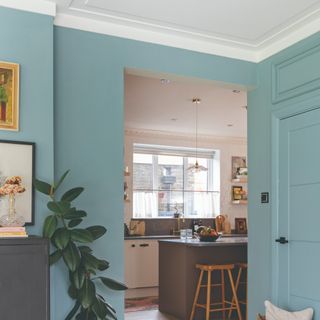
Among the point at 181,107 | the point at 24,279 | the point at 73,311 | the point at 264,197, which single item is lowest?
the point at 73,311

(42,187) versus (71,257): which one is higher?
(42,187)

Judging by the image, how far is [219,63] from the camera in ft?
13.0

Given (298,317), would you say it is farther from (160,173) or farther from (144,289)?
(160,173)

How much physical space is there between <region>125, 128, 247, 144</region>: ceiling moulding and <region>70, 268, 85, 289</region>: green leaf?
16.2 ft

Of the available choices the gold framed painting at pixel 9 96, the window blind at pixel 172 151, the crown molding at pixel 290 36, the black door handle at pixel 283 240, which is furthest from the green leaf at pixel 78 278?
the window blind at pixel 172 151

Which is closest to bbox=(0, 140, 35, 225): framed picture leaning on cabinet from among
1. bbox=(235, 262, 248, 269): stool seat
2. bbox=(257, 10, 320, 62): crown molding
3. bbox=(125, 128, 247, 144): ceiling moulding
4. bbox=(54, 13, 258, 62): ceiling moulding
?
bbox=(54, 13, 258, 62): ceiling moulding

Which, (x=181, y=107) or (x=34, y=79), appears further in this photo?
(x=181, y=107)

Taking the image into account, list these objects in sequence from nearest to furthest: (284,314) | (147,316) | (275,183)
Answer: (284,314) < (275,183) < (147,316)

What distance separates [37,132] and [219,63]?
5.80 ft

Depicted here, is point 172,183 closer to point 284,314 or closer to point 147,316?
point 147,316

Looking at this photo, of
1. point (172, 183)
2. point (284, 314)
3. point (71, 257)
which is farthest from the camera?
point (172, 183)

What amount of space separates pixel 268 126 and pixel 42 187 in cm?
209

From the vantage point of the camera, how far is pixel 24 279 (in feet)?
7.82

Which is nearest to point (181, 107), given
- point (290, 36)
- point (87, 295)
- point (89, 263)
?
point (290, 36)
